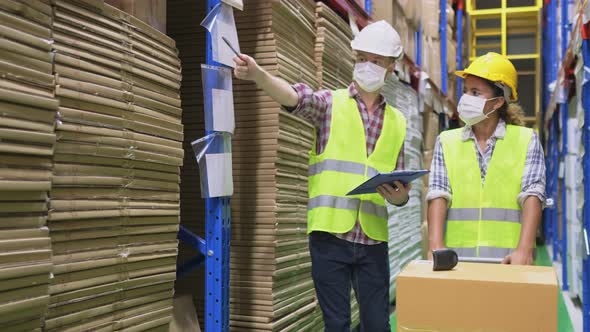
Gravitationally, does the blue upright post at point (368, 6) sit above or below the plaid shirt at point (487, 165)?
above

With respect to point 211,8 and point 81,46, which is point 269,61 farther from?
point 81,46

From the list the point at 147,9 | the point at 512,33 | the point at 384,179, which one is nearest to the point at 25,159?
the point at 147,9

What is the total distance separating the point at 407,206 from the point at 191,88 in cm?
363

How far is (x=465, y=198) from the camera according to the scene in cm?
298

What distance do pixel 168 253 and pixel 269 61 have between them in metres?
1.20

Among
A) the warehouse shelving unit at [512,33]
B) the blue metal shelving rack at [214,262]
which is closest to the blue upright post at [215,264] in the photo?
the blue metal shelving rack at [214,262]

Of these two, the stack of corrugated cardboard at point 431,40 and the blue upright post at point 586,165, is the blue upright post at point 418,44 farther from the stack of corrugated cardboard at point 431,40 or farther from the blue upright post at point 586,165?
the blue upright post at point 586,165

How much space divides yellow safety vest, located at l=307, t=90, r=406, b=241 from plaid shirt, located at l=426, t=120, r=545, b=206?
1.00 ft

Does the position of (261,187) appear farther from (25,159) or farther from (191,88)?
(25,159)

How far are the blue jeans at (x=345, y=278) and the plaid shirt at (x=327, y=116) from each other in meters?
0.05

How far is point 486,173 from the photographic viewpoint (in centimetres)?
295

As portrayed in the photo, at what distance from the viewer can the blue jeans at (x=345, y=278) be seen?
2.74 metres

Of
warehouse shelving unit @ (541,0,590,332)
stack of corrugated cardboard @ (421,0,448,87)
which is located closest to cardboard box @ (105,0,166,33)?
warehouse shelving unit @ (541,0,590,332)

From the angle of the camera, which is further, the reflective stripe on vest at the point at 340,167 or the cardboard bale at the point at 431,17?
the cardboard bale at the point at 431,17
